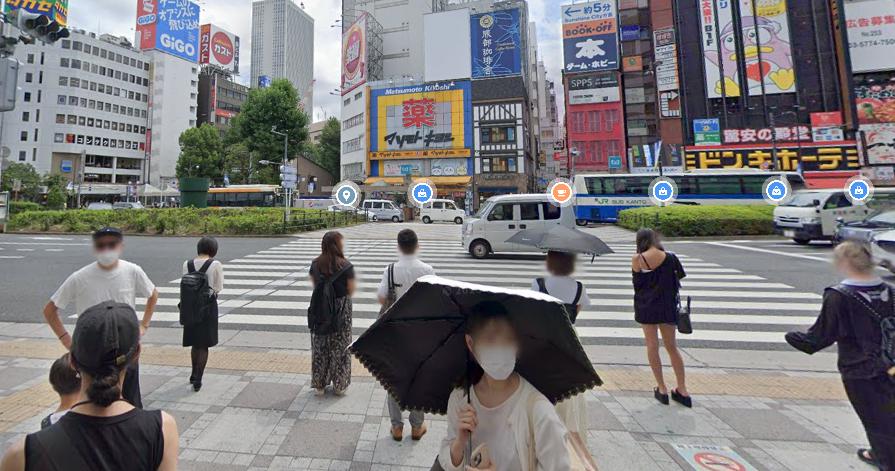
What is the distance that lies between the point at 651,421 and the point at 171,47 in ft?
304

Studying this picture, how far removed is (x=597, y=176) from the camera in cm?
2662

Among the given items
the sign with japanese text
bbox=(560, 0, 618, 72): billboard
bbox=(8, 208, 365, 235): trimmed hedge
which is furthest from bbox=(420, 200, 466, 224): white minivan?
the sign with japanese text

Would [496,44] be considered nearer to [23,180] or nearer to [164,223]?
[164,223]

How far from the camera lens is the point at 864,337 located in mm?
2479

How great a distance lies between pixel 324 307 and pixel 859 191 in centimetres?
2086

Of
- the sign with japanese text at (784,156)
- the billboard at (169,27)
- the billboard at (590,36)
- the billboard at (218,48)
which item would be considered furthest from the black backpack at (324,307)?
the billboard at (218,48)

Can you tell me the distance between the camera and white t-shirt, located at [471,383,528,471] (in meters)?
1.31

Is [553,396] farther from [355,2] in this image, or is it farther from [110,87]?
[110,87]

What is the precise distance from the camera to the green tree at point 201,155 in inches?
2037

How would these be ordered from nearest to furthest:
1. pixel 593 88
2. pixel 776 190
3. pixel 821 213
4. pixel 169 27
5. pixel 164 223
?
pixel 821 213, pixel 164 223, pixel 776 190, pixel 593 88, pixel 169 27

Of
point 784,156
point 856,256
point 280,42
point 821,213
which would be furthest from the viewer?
point 280,42

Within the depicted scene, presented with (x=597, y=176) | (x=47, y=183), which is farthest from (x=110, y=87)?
(x=597, y=176)

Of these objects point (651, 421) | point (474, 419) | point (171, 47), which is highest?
point (171, 47)

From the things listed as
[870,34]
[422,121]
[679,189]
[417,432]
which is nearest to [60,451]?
[417,432]
